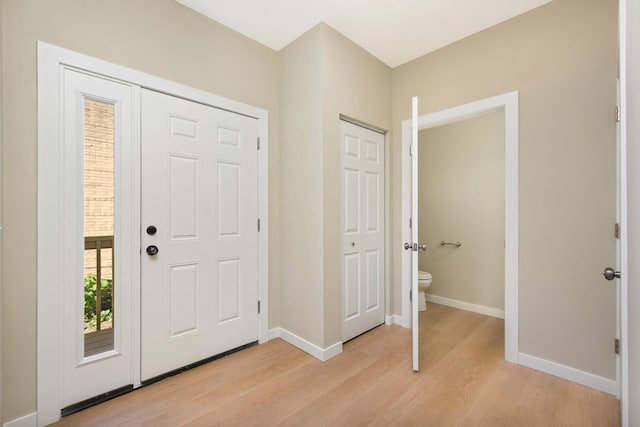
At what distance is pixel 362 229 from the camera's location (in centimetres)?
277

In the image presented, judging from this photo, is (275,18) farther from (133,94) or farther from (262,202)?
(262,202)

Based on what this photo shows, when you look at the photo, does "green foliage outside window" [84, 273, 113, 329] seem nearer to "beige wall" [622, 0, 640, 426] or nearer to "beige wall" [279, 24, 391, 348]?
"beige wall" [279, 24, 391, 348]

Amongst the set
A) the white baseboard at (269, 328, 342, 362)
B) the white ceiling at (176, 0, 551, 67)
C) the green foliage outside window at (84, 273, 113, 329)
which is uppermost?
the white ceiling at (176, 0, 551, 67)

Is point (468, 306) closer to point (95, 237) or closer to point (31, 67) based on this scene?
point (95, 237)

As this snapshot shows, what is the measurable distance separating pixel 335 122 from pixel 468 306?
8.78ft

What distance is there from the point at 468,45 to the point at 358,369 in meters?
2.82

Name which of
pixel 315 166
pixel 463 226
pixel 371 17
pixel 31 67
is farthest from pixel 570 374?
pixel 31 67

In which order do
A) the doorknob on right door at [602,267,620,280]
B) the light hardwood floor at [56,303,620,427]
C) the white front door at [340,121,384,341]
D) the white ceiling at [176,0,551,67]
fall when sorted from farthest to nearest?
1. the white front door at [340,121,384,341]
2. the white ceiling at [176,0,551,67]
3. the light hardwood floor at [56,303,620,427]
4. the doorknob on right door at [602,267,620,280]

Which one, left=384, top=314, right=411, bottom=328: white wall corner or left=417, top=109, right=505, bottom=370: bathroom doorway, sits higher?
left=417, top=109, right=505, bottom=370: bathroom doorway

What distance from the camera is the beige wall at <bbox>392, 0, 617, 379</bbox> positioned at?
6.14 ft

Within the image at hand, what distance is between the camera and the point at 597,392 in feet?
6.09

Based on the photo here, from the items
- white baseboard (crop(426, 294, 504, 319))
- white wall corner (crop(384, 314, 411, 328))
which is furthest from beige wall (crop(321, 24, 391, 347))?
white baseboard (crop(426, 294, 504, 319))

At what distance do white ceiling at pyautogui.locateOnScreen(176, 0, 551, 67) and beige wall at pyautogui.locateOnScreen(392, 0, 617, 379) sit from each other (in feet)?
0.76

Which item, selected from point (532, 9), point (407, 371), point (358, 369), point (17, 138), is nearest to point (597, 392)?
point (407, 371)
